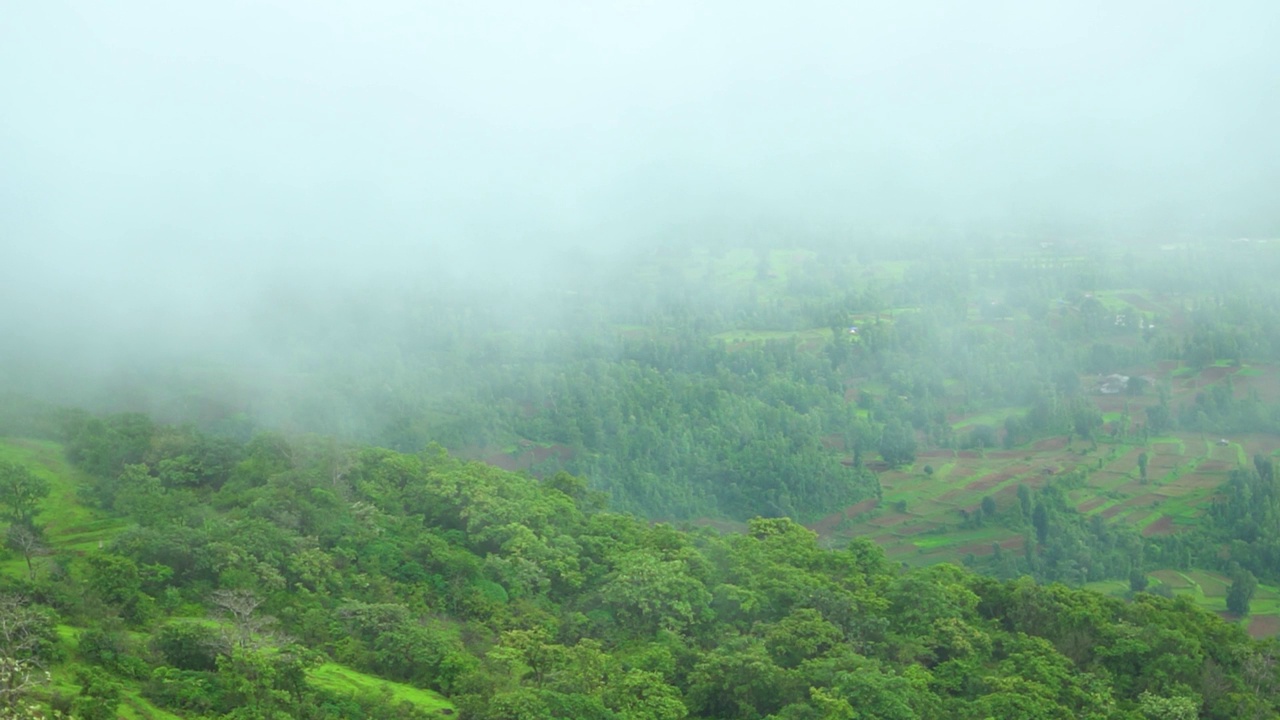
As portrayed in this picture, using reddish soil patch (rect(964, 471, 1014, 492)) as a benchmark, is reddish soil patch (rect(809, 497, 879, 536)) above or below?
below

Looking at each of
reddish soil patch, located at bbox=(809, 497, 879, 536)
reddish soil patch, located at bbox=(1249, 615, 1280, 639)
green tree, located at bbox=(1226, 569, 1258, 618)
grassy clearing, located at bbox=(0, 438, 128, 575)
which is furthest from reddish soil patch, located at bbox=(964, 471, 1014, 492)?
grassy clearing, located at bbox=(0, 438, 128, 575)

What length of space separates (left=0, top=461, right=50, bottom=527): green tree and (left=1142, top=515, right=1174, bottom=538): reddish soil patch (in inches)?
2017

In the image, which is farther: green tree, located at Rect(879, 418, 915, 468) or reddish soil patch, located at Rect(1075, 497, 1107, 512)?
green tree, located at Rect(879, 418, 915, 468)

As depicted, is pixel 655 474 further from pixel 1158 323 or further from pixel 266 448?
pixel 1158 323

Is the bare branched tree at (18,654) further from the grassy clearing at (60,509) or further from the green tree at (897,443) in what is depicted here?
the green tree at (897,443)

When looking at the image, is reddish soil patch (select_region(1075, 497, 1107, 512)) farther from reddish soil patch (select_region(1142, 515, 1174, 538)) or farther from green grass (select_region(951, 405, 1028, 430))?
green grass (select_region(951, 405, 1028, 430))

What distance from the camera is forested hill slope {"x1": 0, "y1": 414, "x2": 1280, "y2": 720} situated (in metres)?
26.5

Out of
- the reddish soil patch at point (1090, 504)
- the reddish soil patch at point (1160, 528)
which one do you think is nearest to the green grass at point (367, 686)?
the reddish soil patch at point (1160, 528)

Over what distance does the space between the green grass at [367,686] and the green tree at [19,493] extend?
12.9 metres

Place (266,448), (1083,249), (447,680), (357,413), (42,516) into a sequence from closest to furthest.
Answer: (447,680)
(42,516)
(266,448)
(357,413)
(1083,249)

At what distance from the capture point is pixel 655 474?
221ft

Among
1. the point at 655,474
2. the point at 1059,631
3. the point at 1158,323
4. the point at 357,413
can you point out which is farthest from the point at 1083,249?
the point at 1059,631

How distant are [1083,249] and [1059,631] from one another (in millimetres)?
94801

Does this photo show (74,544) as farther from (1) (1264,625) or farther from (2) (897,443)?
(2) (897,443)
